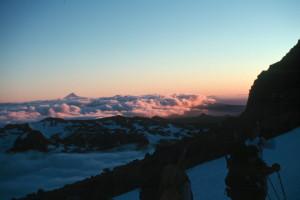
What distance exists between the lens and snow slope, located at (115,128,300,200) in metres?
21.1

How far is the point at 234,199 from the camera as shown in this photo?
13219mm

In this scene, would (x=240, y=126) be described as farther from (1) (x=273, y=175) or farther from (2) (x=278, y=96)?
(2) (x=278, y=96)

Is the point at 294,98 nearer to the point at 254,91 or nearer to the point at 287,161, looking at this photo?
the point at 254,91

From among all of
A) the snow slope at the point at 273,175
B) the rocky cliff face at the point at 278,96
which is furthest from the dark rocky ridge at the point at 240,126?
the snow slope at the point at 273,175

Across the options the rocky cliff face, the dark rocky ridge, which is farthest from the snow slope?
the rocky cliff face

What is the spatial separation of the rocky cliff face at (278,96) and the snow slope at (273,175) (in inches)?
196

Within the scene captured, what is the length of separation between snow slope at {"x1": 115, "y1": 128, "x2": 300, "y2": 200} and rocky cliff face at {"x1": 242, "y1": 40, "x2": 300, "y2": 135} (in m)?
4.99

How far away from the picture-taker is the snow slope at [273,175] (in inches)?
832

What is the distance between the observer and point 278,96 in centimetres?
4534

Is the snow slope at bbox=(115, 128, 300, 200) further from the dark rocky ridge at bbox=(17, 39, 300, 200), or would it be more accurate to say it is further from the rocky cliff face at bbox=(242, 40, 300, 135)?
the rocky cliff face at bbox=(242, 40, 300, 135)

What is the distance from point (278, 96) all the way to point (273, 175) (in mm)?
24595

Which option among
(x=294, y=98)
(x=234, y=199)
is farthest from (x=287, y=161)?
(x=294, y=98)

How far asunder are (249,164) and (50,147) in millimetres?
193141

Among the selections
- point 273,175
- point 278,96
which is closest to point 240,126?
point 273,175
